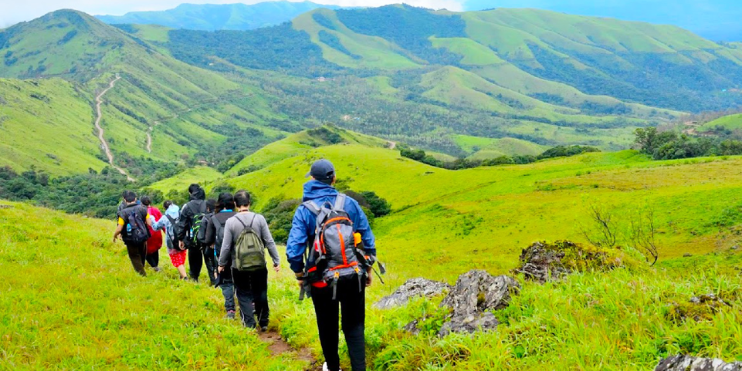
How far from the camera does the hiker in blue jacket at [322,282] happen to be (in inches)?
A: 268

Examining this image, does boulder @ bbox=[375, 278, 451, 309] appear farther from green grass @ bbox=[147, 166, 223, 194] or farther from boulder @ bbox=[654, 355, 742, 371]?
green grass @ bbox=[147, 166, 223, 194]

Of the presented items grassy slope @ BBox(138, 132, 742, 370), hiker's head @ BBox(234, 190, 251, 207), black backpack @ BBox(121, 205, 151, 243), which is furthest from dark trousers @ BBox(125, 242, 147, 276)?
hiker's head @ BBox(234, 190, 251, 207)

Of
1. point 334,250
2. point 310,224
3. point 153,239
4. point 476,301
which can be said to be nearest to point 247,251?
point 310,224

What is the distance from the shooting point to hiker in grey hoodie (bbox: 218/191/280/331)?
384 inches

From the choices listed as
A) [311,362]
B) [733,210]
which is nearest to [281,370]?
[311,362]

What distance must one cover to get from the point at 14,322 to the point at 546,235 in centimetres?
4820

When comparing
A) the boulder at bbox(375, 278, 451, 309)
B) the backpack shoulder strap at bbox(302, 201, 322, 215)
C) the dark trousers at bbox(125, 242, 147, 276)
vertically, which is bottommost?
the boulder at bbox(375, 278, 451, 309)

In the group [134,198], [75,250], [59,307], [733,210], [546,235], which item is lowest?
[546,235]

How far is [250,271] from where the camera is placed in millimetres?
9883

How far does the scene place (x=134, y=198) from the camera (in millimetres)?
13617

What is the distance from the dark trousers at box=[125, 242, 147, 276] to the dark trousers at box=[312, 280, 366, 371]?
904cm

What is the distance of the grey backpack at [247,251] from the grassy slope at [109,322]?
1282 mm

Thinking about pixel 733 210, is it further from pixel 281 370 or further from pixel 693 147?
pixel 693 147

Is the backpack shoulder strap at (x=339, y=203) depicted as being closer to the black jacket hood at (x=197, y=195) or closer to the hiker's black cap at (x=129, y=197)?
the black jacket hood at (x=197, y=195)
